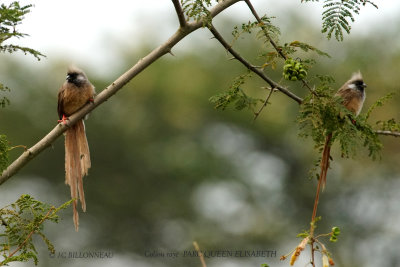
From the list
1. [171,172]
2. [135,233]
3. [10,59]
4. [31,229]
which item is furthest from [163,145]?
[31,229]

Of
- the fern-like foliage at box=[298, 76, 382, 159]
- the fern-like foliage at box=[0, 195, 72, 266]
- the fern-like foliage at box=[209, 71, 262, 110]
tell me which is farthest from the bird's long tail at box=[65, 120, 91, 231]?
the fern-like foliage at box=[298, 76, 382, 159]

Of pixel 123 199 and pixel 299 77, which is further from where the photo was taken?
pixel 123 199

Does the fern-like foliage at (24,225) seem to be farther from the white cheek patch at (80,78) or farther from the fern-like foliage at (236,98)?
the white cheek patch at (80,78)

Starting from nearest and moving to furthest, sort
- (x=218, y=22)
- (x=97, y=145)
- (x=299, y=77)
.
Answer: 1. (x=299, y=77)
2. (x=218, y=22)
3. (x=97, y=145)

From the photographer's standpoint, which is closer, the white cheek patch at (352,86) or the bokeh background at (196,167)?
the white cheek patch at (352,86)

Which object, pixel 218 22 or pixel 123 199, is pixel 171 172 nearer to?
pixel 123 199

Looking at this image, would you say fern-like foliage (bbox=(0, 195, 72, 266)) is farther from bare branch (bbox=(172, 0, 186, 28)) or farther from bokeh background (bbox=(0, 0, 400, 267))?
bokeh background (bbox=(0, 0, 400, 267))

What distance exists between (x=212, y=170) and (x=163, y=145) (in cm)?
228

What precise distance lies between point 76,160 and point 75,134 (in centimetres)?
26

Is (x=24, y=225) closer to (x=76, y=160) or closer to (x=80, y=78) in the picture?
(x=76, y=160)

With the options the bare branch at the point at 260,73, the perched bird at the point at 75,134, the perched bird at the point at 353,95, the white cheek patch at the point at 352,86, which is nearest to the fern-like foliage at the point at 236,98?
the bare branch at the point at 260,73

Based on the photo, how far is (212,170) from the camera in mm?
22422

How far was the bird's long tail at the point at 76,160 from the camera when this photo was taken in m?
3.82

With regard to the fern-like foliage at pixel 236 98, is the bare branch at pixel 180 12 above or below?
above
